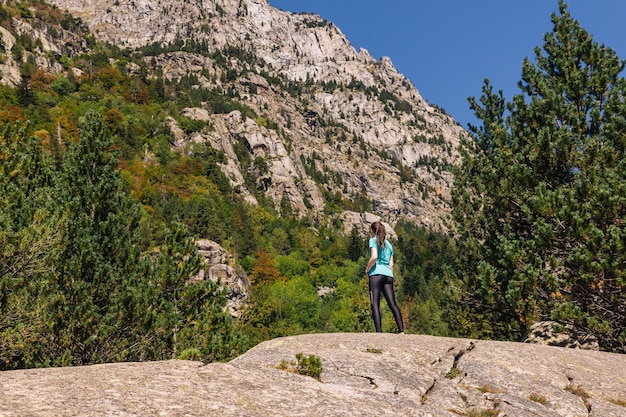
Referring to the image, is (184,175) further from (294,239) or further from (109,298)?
(109,298)

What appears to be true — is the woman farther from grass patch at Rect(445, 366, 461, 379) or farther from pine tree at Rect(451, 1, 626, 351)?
pine tree at Rect(451, 1, 626, 351)

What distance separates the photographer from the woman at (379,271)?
9555 millimetres

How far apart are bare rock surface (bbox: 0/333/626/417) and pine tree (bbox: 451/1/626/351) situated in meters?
2.87

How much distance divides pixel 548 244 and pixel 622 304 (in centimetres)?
227

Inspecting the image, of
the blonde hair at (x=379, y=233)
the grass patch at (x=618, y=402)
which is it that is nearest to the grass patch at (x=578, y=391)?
the grass patch at (x=618, y=402)

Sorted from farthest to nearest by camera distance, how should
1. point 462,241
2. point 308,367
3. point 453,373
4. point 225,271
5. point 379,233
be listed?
point 225,271, point 462,241, point 379,233, point 453,373, point 308,367

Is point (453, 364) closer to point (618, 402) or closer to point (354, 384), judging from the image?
point (354, 384)

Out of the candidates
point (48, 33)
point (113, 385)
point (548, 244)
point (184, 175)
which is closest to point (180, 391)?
point (113, 385)

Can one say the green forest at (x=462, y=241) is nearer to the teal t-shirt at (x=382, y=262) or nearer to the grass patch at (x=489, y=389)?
the teal t-shirt at (x=382, y=262)

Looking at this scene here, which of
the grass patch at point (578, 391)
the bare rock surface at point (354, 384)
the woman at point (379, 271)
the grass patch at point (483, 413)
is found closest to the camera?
the bare rock surface at point (354, 384)

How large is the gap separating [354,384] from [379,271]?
326 cm

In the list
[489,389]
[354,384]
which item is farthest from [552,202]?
[354,384]

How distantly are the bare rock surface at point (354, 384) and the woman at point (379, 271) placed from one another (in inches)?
22.0

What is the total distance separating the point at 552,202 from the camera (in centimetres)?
1259
